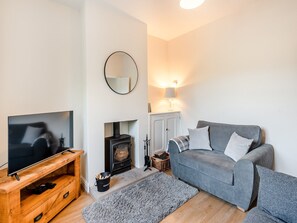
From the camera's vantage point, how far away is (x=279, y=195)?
1122 mm

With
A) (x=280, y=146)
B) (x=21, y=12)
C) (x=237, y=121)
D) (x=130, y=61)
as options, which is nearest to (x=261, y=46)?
(x=237, y=121)

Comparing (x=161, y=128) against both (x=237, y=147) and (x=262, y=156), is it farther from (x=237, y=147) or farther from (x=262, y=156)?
(x=262, y=156)

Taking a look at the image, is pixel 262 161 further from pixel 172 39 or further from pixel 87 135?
pixel 172 39

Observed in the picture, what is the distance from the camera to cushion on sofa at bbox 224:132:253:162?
A: 81.4 inches

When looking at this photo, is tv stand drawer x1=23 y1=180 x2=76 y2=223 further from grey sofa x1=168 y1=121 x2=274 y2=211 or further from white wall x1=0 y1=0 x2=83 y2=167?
grey sofa x1=168 y1=121 x2=274 y2=211

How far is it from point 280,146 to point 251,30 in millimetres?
1792

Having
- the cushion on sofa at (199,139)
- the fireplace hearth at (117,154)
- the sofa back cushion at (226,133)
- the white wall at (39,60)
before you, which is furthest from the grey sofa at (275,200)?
the white wall at (39,60)

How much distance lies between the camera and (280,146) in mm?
2254

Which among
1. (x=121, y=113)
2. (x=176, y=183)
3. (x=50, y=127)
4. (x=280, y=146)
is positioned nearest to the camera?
(x=50, y=127)

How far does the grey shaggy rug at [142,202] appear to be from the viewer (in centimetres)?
173

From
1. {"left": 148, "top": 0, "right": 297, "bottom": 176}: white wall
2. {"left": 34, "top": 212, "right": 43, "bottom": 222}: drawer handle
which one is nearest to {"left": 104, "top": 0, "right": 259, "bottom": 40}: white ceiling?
{"left": 148, "top": 0, "right": 297, "bottom": 176}: white wall

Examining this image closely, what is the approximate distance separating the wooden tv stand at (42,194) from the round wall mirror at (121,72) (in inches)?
45.8

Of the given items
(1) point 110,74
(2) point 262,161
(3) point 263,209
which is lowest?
(3) point 263,209

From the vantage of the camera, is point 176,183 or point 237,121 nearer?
point 176,183
